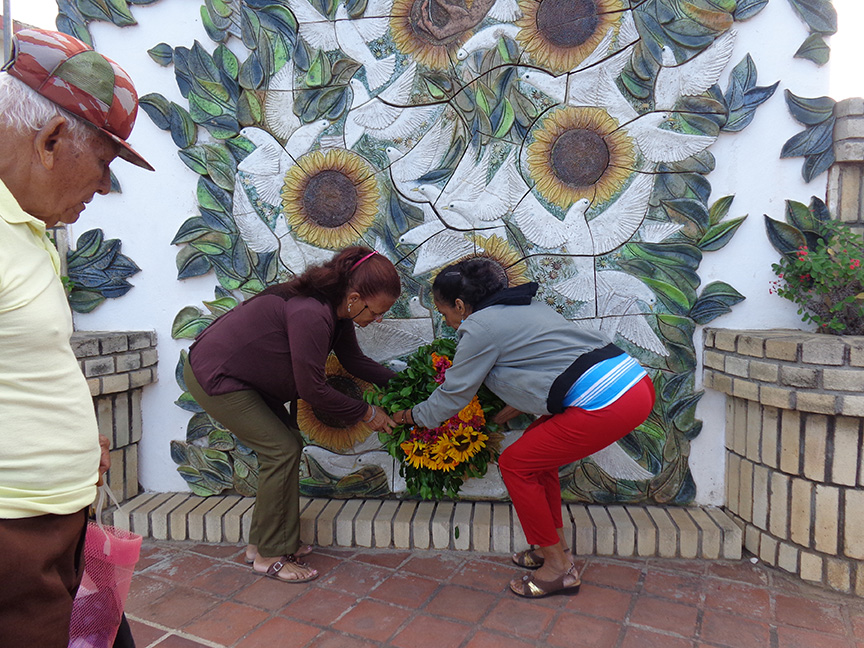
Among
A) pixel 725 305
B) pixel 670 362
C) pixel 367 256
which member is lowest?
pixel 670 362

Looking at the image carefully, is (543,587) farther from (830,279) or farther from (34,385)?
(34,385)

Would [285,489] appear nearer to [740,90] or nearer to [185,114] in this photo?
[185,114]

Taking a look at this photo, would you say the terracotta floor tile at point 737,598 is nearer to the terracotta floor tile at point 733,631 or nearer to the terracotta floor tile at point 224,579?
the terracotta floor tile at point 733,631

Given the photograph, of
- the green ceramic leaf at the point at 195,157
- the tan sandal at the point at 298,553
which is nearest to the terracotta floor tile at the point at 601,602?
the tan sandal at the point at 298,553

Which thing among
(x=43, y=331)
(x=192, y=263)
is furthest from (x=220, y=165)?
(x=43, y=331)

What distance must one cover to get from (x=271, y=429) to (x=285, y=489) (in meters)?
0.33

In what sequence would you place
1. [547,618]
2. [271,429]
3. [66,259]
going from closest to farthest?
1. [547,618]
2. [271,429]
3. [66,259]

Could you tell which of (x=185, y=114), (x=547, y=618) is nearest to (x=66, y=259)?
(x=185, y=114)

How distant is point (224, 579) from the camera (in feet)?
9.83

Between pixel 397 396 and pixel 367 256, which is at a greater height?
pixel 367 256

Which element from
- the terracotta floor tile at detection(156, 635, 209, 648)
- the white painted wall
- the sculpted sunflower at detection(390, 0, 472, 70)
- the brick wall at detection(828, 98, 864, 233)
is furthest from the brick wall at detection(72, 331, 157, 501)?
the brick wall at detection(828, 98, 864, 233)

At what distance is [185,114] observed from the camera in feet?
12.0

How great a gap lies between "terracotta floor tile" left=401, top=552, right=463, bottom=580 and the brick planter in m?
1.61

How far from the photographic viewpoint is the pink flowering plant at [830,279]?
2881 mm
